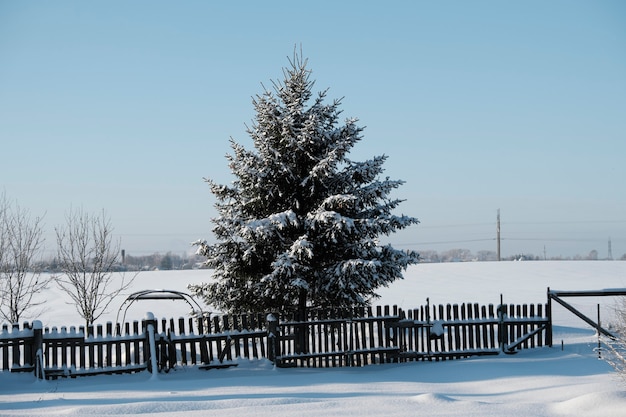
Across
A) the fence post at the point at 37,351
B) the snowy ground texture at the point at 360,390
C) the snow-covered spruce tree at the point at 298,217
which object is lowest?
the snowy ground texture at the point at 360,390

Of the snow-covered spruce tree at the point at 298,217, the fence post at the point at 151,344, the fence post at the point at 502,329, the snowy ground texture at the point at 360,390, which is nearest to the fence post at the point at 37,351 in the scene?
the snowy ground texture at the point at 360,390

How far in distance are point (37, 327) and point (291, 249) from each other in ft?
18.8

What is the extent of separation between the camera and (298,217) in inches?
587

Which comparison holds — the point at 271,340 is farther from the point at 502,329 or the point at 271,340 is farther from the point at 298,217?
the point at 502,329

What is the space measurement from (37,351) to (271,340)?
485cm

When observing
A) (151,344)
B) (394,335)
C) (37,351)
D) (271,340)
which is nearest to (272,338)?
(271,340)

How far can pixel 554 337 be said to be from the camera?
18.6 meters

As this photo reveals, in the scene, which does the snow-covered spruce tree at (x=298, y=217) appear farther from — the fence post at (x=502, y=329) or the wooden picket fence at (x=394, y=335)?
the fence post at (x=502, y=329)

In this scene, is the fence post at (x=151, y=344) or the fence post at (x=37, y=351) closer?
the fence post at (x=37, y=351)

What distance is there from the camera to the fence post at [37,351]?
12.0 metres

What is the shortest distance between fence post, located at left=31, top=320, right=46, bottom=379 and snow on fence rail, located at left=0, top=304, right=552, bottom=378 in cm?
2

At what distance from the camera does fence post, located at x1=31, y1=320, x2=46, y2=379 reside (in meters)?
12.0

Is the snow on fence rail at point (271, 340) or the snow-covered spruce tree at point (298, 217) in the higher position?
the snow-covered spruce tree at point (298, 217)

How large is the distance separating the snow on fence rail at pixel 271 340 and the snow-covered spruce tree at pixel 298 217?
77cm
